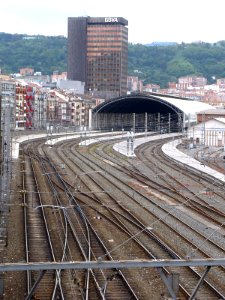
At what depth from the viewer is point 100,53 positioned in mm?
136125

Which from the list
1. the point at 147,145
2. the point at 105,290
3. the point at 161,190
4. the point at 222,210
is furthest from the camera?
the point at 147,145

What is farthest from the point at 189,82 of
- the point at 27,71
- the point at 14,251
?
the point at 14,251

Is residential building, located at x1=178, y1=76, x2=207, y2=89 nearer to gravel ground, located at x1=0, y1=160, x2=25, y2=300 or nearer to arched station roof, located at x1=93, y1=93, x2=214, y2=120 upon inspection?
arched station roof, located at x1=93, y1=93, x2=214, y2=120

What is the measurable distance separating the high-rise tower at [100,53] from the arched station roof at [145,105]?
5440cm

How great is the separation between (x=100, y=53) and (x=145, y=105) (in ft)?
212

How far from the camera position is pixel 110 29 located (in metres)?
136

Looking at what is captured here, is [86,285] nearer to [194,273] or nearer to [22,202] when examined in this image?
[194,273]

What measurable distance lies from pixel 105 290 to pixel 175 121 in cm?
6113

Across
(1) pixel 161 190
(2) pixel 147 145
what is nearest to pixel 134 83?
(2) pixel 147 145

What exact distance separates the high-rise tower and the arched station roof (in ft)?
178

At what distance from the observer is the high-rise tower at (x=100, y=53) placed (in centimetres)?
13312

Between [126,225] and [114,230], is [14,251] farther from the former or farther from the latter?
[126,225]

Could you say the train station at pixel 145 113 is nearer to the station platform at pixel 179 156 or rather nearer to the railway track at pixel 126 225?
the station platform at pixel 179 156

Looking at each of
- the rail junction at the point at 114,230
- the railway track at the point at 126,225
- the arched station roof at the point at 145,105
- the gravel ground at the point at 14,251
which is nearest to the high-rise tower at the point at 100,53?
the arched station roof at the point at 145,105
